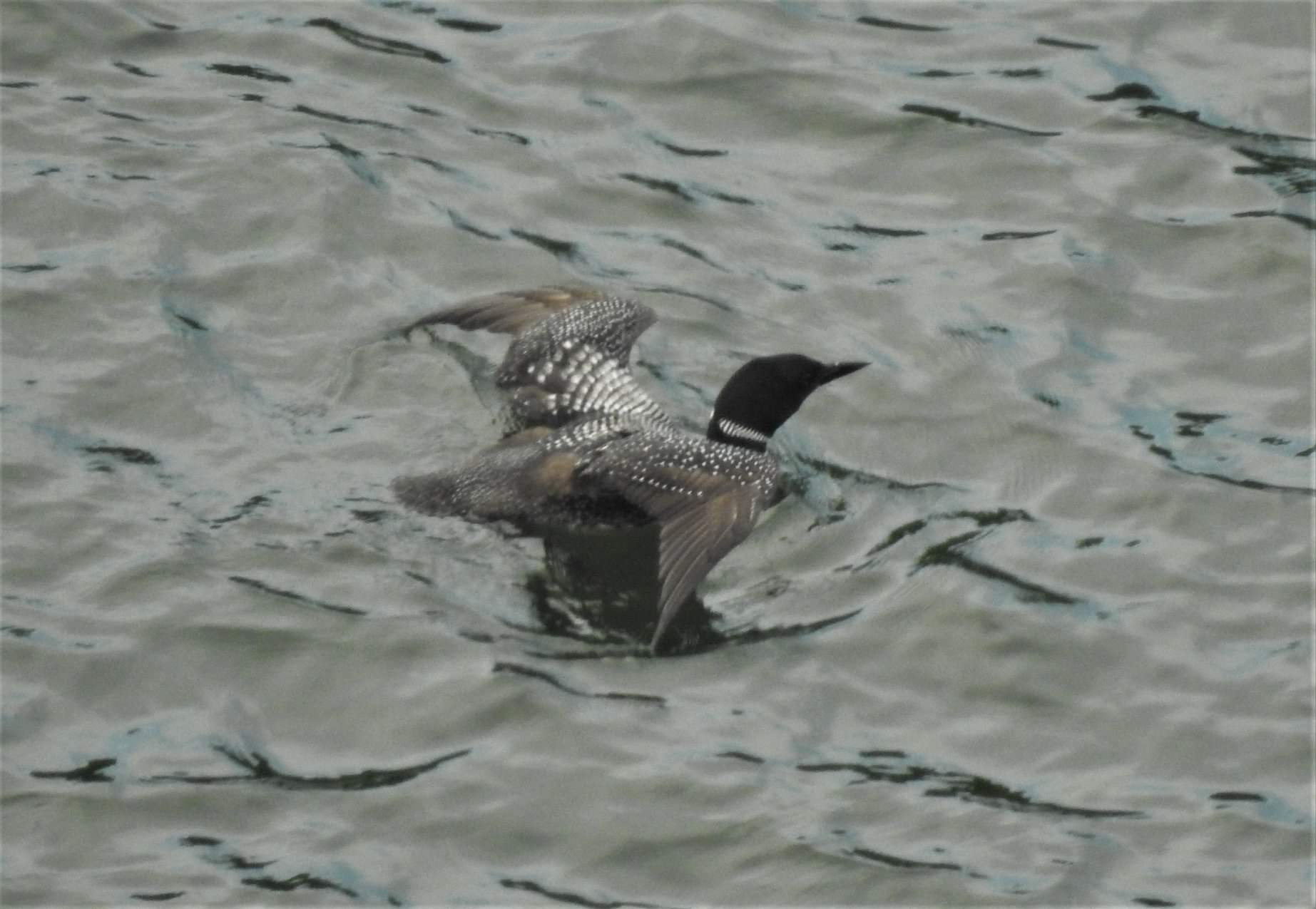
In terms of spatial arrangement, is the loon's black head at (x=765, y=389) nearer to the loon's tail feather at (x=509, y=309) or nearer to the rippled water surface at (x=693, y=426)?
the rippled water surface at (x=693, y=426)

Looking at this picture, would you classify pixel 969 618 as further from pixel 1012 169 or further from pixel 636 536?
pixel 1012 169

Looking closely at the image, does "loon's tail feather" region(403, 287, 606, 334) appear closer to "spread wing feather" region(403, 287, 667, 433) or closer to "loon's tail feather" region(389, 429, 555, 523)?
"spread wing feather" region(403, 287, 667, 433)

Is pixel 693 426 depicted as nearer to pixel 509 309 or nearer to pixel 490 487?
pixel 509 309

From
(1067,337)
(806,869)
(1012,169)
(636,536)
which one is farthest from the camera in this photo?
(1012,169)

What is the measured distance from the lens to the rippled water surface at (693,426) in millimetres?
5711

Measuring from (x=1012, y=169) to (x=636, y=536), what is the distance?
8.49 feet

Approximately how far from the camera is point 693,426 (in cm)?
773

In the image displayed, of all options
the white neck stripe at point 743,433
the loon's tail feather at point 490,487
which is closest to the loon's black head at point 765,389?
the white neck stripe at point 743,433

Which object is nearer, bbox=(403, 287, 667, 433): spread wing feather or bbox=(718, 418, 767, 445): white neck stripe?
bbox=(718, 418, 767, 445): white neck stripe

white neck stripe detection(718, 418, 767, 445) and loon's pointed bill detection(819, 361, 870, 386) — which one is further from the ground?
loon's pointed bill detection(819, 361, 870, 386)

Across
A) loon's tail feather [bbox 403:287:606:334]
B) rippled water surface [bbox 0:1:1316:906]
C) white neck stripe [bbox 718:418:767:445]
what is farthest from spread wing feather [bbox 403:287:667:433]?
white neck stripe [bbox 718:418:767:445]

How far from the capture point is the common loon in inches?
266

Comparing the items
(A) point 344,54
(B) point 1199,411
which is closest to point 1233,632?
(B) point 1199,411

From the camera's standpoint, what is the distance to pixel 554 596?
6.68 meters
